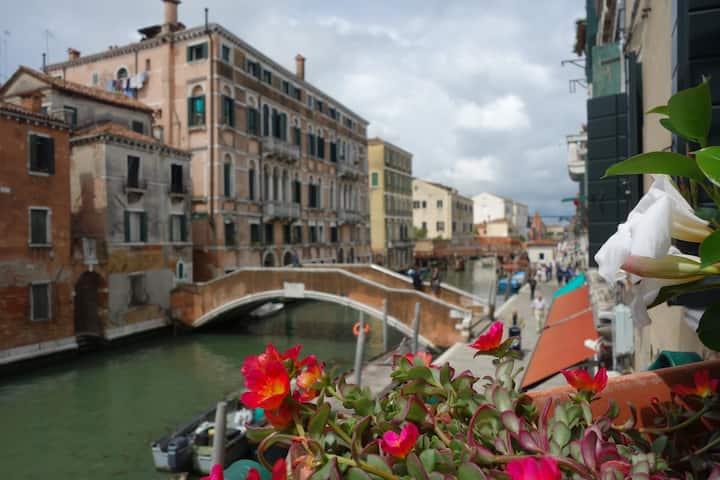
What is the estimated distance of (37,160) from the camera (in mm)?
13977

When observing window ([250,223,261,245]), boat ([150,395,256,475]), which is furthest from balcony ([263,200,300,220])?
boat ([150,395,256,475])

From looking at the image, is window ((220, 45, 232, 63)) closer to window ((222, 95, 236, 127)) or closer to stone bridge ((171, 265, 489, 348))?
window ((222, 95, 236, 127))

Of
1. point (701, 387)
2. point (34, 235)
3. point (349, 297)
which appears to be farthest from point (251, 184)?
point (701, 387)

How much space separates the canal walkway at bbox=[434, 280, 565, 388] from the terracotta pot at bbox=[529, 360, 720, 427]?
8.99 feet

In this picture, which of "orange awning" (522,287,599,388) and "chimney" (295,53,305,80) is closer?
"orange awning" (522,287,599,388)

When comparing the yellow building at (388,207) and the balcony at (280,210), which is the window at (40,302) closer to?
the balcony at (280,210)

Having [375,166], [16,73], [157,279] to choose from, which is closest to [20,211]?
[157,279]

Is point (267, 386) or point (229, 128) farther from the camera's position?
point (229, 128)

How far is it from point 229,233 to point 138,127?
17.5 ft

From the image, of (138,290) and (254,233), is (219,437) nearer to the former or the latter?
(138,290)

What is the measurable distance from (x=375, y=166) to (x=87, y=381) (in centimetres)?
2951

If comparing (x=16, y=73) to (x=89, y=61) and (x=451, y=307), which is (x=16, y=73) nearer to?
(x=89, y=61)

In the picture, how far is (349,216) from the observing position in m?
31.5

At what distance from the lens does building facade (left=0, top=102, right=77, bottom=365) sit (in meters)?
13.1
